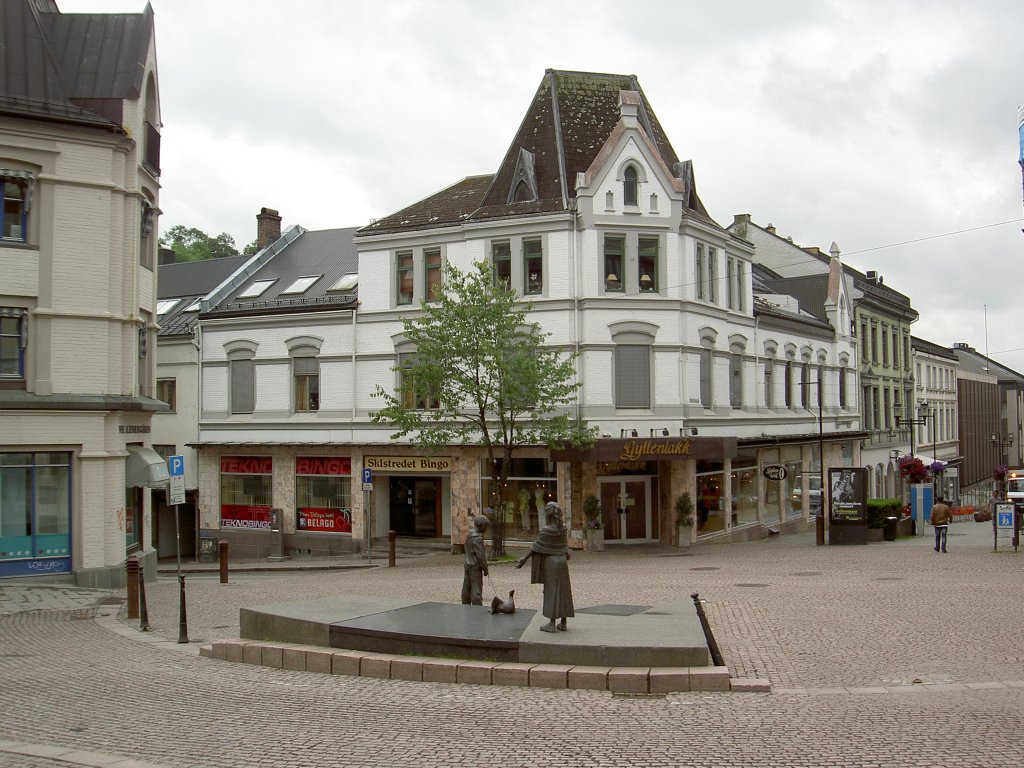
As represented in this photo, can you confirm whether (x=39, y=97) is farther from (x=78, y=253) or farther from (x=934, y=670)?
(x=934, y=670)

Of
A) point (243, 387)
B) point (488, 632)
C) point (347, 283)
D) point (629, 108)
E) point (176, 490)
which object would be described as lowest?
point (488, 632)

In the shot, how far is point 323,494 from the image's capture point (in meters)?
33.8

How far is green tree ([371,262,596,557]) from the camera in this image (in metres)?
26.5

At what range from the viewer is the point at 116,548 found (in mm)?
22562

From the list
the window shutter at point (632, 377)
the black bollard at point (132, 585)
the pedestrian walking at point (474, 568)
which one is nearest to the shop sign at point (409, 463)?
the window shutter at point (632, 377)

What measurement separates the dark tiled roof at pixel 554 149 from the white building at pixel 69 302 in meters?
10.7

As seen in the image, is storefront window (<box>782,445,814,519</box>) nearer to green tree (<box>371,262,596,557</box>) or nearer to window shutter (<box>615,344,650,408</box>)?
window shutter (<box>615,344,650,408</box>)

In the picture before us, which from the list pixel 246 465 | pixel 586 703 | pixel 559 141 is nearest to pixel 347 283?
pixel 246 465

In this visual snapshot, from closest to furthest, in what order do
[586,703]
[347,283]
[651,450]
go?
[586,703], [651,450], [347,283]

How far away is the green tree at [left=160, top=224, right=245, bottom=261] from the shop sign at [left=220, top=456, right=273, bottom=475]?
109 ft

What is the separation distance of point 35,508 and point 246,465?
532 inches

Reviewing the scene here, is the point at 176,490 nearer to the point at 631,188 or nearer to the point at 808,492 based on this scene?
the point at 631,188

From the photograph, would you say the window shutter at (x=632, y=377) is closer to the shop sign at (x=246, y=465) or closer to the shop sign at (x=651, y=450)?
the shop sign at (x=651, y=450)

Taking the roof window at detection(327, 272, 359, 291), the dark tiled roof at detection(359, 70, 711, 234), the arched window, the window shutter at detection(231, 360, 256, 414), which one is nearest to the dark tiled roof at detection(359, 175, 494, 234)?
the dark tiled roof at detection(359, 70, 711, 234)
